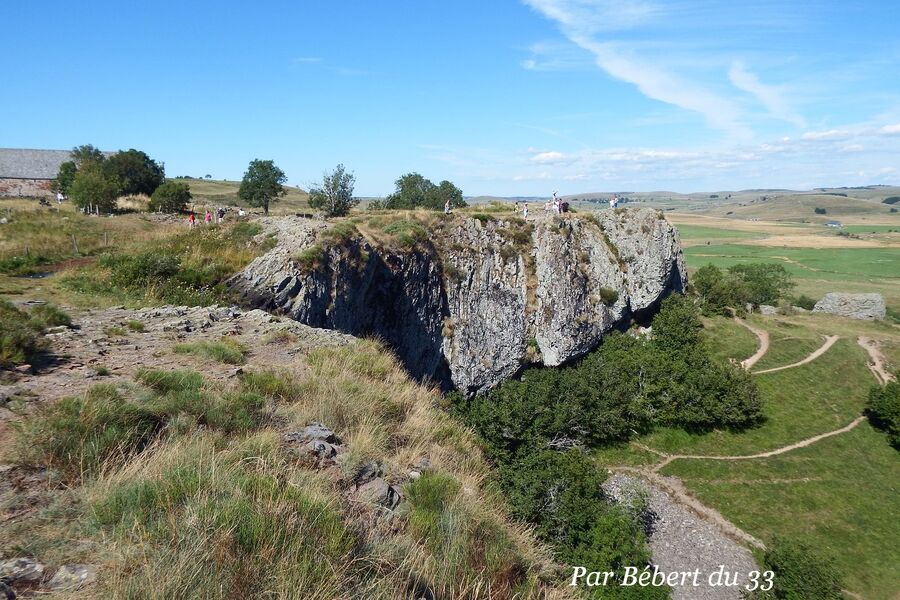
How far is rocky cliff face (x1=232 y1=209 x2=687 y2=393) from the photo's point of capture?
24469mm

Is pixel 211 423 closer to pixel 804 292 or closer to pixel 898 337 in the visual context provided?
pixel 898 337

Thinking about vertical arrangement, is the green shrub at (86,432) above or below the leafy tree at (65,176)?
below

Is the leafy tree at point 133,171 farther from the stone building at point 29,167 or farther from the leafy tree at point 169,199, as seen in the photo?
the stone building at point 29,167

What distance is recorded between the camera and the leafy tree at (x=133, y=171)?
125 ft

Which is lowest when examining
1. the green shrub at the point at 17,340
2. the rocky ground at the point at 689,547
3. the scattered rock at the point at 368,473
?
the rocky ground at the point at 689,547

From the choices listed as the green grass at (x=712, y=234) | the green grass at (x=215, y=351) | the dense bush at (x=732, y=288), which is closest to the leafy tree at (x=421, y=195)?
the dense bush at (x=732, y=288)

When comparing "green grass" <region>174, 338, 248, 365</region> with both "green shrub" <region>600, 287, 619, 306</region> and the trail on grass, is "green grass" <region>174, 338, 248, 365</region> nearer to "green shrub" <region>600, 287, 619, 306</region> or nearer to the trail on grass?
the trail on grass

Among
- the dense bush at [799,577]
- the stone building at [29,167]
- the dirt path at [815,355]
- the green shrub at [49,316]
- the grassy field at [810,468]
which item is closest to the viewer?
the green shrub at [49,316]

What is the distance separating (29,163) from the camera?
51.2 metres

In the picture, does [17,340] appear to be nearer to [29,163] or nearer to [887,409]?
[887,409]

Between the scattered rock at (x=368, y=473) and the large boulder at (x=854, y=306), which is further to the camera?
the large boulder at (x=854, y=306)

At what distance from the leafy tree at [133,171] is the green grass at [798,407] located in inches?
1741

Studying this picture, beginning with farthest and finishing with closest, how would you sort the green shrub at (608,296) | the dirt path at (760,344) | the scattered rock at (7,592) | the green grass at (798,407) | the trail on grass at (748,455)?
the green shrub at (608,296) → the dirt path at (760,344) → the green grass at (798,407) → the trail on grass at (748,455) → the scattered rock at (7,592)

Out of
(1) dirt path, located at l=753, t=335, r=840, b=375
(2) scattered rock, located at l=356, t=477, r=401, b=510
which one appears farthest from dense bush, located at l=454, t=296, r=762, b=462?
(2) scattered rock, located at l=356, t=477, r=401, b=510
